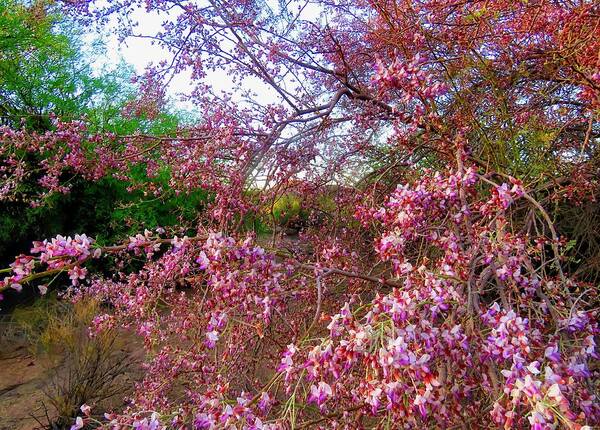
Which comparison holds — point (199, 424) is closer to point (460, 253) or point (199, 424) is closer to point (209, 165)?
point (460, 253)

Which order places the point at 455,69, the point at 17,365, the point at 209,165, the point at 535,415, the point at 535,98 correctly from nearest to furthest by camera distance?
the point at 535,415, the point at 209,165, the point at 455,69, the point at 535,98, the point at 17,365

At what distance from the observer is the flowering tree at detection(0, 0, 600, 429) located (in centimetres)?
133

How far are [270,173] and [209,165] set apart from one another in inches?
17.9

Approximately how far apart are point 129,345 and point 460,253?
4280 millimetres

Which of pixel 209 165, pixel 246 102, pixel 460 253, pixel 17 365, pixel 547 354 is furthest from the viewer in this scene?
pixel 17 365

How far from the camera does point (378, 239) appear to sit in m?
2.32

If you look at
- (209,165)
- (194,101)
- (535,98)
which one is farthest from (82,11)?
(535,98)

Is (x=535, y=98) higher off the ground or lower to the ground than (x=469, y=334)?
higher

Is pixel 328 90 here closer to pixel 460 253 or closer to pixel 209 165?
pixel 209 165

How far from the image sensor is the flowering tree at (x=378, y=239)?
1.33 m

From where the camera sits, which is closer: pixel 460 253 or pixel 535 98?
pixel 460 253

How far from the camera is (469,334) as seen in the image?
159 centimetres

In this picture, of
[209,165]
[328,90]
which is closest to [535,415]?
[209,165]

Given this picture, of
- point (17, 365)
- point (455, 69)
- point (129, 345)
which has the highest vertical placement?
point (455, 69)
